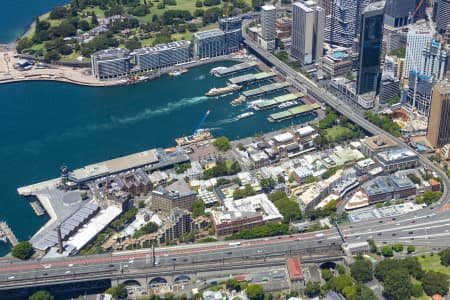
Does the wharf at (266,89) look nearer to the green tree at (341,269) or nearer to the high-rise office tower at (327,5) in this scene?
the high-rise office tower at (327,5)

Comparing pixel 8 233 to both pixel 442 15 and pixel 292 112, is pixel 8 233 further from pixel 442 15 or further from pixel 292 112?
pixel 442 15

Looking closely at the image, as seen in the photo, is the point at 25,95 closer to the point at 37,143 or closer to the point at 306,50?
the point at 37,143

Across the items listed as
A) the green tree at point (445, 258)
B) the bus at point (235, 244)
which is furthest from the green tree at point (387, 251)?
the bus at point (235, 244)

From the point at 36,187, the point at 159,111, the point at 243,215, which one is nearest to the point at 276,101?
the point at 159,111

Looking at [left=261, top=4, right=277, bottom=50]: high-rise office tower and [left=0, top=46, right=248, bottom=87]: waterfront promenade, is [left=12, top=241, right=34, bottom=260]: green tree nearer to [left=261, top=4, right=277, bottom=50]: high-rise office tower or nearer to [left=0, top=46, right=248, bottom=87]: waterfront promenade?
[left=0, top=46, right=248, bottom=87]: waterfront promenade

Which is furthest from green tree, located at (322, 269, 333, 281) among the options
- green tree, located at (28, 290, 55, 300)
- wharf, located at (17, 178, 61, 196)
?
wharf, located at (17, 178, 61, 196)

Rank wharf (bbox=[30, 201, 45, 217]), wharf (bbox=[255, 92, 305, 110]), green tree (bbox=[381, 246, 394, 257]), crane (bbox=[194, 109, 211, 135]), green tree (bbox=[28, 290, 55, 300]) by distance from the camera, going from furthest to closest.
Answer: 1. wharf (bbox=[255, 92, 305, 110])
2. crane (bbox=[194, 109, 211, 135])
3. wharf (bbox=[30, 201, 45, 217])
4. green tree (bbox=[381, 246, 394, 257])
5. green tree (bbox=[28, 290, 55, 300])
